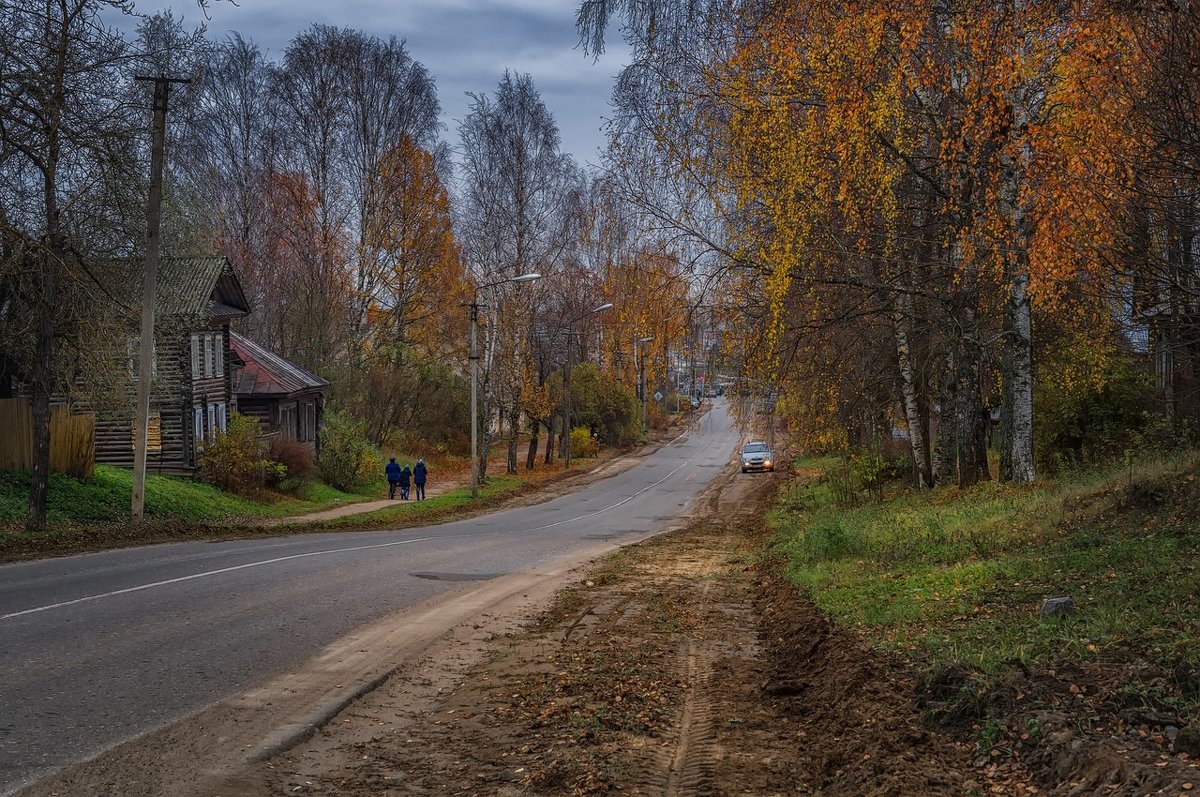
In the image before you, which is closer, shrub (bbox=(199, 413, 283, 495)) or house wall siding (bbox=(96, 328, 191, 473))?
shrub (bbox=(199, 413, 283, 495))

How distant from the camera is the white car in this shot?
53156 mm

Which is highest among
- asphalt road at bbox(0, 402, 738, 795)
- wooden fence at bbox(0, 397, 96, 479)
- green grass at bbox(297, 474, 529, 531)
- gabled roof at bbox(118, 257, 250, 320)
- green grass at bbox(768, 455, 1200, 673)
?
gabled roof at bbox(118, 257, 250, 320)

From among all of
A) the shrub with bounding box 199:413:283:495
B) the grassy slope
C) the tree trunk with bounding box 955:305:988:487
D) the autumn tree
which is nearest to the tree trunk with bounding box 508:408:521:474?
the autumn tree

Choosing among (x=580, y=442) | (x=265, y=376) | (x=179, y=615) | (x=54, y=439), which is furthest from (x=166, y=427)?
(x=580, y=442)

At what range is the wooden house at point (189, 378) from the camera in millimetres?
32844

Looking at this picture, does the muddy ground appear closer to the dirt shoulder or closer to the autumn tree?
the dirt shoulder

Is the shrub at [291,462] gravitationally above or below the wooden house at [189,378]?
below

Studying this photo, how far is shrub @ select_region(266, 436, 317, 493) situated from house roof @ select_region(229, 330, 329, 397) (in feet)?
23.6

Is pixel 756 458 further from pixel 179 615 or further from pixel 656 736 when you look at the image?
pixel 656 736

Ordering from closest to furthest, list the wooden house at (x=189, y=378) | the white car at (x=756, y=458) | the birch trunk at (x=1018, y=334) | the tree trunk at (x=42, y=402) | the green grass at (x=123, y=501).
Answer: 1. the birch trunk at (x=1018, y=334)
2. the tree trunk at (x=42, y=402)
3. the green grass at (x=123, y=501)
4. the wooden house at (x=189, y=378)
5. the white car at (x=756, y=458)

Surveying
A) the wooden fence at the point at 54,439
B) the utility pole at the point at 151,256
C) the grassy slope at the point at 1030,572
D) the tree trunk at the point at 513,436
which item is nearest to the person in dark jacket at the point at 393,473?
the wooden fence at the point at 54,439

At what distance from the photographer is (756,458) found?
53.5 metres

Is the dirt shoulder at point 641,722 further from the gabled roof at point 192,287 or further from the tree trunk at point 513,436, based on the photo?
the tree trunk at point 513,436

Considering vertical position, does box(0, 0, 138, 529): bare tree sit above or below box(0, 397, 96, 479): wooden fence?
above
